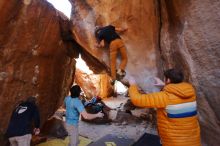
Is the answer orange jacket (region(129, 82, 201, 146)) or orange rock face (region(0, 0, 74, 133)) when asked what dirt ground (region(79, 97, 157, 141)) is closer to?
orange rock face (region(0, 0, 74, 133))

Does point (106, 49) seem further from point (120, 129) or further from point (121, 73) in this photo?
point (120, 129)

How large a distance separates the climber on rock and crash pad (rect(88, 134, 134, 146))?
172cm

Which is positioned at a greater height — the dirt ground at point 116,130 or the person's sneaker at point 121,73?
the person's sneaker at point 121,73

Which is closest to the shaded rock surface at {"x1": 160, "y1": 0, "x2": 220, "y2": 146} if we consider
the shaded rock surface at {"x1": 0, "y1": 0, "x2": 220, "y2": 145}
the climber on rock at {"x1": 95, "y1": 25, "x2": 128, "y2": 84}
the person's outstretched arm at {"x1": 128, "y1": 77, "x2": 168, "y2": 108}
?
the shaded rock surface at {"x1": 0, "y1": 0, "x2": 220, "y2": 145}

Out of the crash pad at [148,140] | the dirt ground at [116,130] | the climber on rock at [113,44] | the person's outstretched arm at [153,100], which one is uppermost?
the climber on rock at [113,44]

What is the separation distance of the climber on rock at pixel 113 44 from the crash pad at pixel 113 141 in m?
1.72

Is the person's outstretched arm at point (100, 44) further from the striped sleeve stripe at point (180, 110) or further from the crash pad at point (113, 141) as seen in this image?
the striped sleeve stripe at point (180, 110)

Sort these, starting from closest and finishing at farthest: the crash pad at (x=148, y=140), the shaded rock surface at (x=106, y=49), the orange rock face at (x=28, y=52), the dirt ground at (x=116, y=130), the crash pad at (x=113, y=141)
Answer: the shaded rock surface at (x=106, y=49) < the orange rock face at (x=28, y=52) < the crash pad at (x=148, y=140) < the crash pad at (x=113, y=141) < the dirt ground at (x=116, y=130)

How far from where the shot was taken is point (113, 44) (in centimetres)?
611

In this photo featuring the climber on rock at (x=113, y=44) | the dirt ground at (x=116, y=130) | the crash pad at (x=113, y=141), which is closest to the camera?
the climber on rock at (x=113, y=44)

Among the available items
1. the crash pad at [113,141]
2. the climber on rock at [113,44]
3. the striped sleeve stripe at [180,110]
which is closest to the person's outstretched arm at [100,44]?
the climber on rock at [113,44]

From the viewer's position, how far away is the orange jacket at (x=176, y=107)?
359cm

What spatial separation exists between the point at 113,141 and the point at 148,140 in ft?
2.95

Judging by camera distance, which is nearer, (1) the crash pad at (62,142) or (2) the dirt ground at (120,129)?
(1) the crash pad at (62,142)
